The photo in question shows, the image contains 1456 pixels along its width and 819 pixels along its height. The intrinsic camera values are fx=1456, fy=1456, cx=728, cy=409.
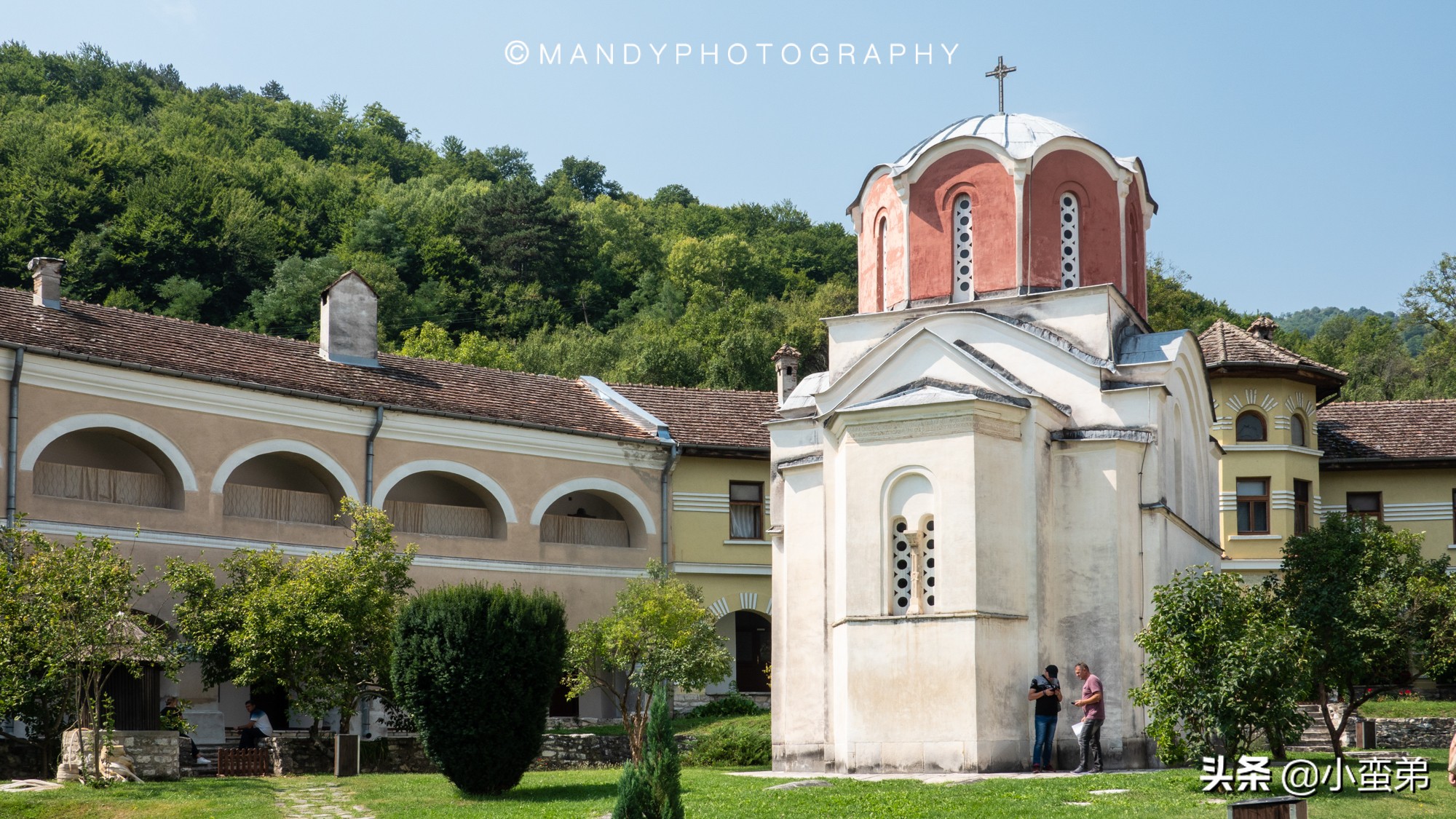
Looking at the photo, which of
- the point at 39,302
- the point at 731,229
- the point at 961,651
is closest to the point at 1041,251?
the point at 961,651

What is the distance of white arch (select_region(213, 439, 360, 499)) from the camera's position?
25.8 m

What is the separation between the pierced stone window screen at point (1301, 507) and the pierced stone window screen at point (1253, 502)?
0.74m

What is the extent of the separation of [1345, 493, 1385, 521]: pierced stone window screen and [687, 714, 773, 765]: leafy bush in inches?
706

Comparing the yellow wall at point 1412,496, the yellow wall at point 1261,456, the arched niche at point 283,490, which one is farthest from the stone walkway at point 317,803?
the yellow wall at point 1412,496

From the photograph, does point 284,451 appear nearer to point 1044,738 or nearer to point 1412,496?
point 1044,738

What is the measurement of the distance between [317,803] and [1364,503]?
27041 millimetres

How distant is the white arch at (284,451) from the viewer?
25.8 meters

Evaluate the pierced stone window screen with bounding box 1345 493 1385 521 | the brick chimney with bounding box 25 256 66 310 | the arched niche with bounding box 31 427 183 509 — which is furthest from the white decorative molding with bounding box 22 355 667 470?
the pierced stone window screen with bounding box 1345 493 1385 521

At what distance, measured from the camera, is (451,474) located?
94.8 feet

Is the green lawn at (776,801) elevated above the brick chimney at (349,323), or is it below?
below

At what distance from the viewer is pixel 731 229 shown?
255ft

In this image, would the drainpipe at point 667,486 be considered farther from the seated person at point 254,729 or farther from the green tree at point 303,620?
the seated person at point 254,729

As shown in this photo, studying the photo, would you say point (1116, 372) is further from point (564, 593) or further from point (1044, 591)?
point (564, 593)

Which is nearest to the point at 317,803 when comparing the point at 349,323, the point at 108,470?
the point at 108,470
